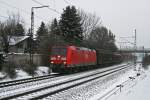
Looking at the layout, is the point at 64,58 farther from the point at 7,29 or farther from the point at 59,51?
the point at 7,29

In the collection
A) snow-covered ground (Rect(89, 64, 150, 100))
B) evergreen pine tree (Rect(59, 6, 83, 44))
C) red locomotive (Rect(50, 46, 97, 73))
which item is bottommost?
snow-covered ground (Rect(89, 64, 150, 100))

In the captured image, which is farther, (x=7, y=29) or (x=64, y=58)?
(x=7, y=29)

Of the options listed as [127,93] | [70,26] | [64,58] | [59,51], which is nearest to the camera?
[127,93]

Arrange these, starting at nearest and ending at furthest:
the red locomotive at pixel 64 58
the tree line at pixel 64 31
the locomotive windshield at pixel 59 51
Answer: the red locomotive at pixel 64 58 → the locomotive windshield at pixel 59 51 → the tree line at pixel 64 31

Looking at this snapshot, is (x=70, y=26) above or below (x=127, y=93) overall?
above

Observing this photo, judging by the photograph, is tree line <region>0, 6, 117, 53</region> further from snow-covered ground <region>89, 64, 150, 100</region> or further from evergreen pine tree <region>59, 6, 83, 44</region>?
snow-covered ground <region>89, 64, 150, 100</region>

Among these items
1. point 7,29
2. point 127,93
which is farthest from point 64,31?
point 127,93

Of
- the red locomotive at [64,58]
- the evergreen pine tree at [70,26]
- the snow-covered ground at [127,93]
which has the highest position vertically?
the evergreen pine tree at [70,26]

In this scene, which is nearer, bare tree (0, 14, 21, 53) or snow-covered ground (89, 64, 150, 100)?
snow-covered ground (89, 64, 150, 100)

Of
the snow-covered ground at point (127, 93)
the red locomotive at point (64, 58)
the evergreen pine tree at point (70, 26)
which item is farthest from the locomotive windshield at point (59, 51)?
the evergreen pine tree at point (70, 26)

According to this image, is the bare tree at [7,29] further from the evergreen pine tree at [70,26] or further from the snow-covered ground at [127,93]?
the snow-covered ground at [127,93]

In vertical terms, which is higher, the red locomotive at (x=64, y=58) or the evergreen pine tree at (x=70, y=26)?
the evergreen pine tree at (x=70, y=26)

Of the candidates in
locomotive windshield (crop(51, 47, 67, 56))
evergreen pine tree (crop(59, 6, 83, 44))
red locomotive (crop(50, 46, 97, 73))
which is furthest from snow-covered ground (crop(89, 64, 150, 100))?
evergreen pine tree (crop(59, 6, 83, 44))

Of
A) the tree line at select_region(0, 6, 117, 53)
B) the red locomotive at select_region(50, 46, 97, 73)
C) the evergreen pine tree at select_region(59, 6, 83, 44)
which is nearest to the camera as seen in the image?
the red locomotive at select_region(50, 46, 97, 73)
